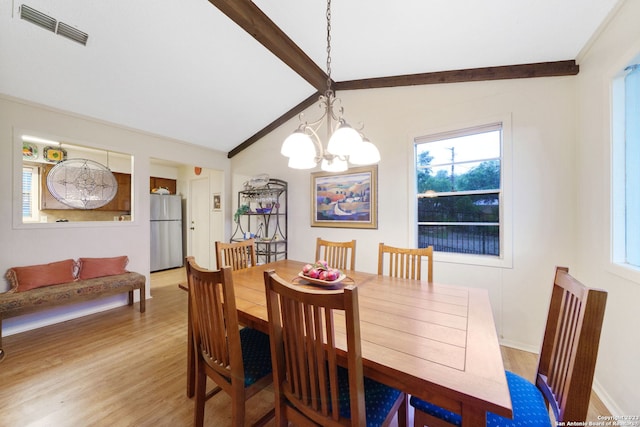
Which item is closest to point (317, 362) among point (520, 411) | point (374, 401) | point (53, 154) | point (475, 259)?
point (374, 401)

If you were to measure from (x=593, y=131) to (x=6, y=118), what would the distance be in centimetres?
529

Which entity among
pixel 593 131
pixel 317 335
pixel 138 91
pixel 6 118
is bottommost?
pixel 317 335

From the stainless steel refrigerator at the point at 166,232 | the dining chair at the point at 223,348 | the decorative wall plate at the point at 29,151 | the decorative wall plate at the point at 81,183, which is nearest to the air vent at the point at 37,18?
the decorative wall plate at the point at 81,183

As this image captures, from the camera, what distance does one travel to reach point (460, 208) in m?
2.62

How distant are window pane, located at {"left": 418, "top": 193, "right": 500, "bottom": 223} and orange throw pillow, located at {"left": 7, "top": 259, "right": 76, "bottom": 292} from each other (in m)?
4.09

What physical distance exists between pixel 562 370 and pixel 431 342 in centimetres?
50

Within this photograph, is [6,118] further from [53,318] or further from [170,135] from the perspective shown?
[53,318]

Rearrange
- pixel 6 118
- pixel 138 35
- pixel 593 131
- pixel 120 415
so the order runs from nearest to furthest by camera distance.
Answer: pixel 120 415
pixel 593 131
pixel 138 35
pixel 6 118

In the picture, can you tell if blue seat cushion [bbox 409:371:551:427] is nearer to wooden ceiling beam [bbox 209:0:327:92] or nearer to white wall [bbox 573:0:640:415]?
white wall [bbox 573:0:640:415]

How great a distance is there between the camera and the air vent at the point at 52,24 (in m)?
1.82

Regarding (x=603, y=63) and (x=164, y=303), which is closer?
(x=603, y=63)

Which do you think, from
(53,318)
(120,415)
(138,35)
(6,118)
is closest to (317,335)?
(120,415)

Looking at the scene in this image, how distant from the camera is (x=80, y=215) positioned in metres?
4.48

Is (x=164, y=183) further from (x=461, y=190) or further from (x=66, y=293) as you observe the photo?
(x=461, y=190)
